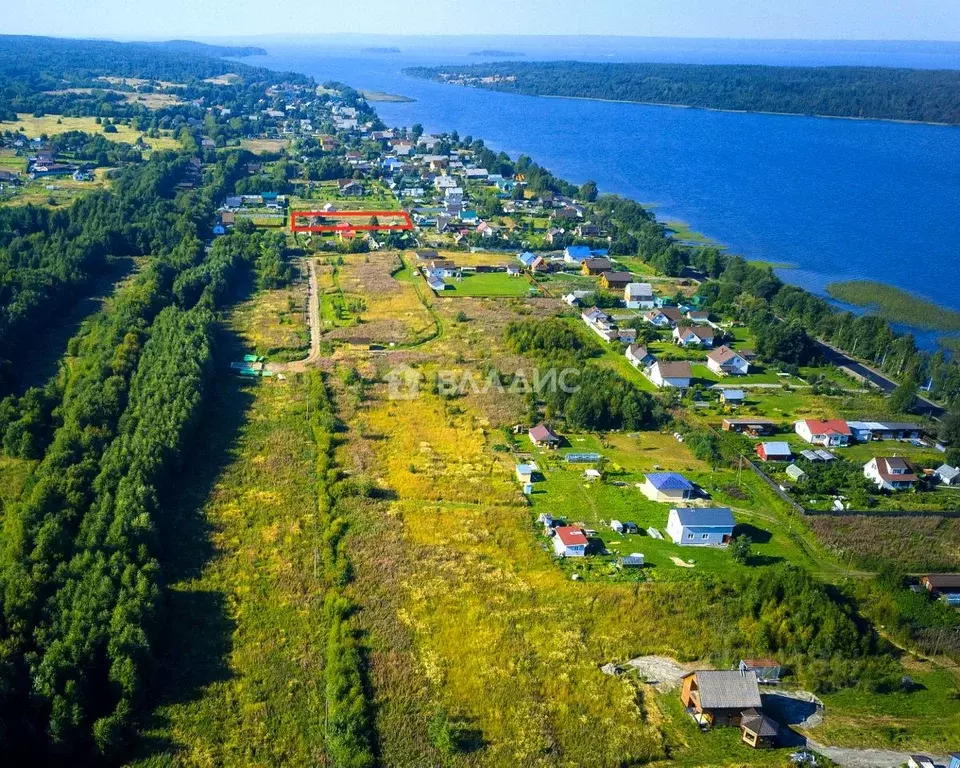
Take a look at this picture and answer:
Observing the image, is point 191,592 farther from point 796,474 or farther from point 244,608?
point 796,474

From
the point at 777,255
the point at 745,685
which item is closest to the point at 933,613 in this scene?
the point at 745,685

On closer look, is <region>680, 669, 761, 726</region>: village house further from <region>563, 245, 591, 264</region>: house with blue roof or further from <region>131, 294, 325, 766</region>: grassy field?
<region>563, 245, 591, 264</region>: house with blue roof

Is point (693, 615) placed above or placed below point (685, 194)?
below

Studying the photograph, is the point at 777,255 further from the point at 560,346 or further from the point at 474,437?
the point at 474,437

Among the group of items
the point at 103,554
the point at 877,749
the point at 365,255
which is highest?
the point at 365,255

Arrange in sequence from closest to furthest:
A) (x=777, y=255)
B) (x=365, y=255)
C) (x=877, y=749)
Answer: (x=877, y=749), (x=365, y=255), (x=777, y=255)

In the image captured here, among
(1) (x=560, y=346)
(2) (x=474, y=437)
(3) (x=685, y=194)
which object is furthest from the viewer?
(3) (x=685, y=194)

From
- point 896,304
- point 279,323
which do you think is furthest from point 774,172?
point 279,323
